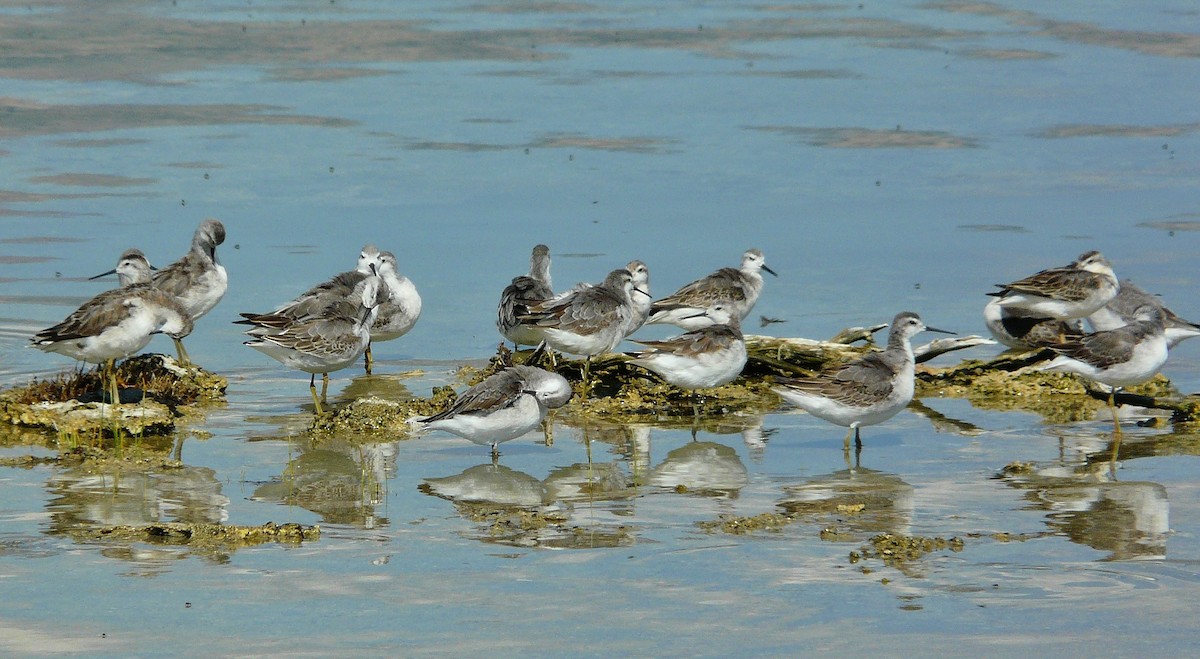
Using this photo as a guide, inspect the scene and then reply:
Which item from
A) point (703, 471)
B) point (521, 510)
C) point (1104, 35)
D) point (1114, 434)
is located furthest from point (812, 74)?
point (521, 510)

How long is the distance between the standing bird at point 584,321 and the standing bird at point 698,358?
116cm

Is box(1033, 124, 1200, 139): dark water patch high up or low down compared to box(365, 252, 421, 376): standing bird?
up

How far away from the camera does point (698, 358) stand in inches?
564

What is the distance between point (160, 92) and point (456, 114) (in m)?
5.87

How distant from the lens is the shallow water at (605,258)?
355 inches

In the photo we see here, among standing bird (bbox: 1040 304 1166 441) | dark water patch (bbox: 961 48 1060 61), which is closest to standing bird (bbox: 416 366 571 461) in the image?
standing bird (bbox: 1040 304 1166 441)

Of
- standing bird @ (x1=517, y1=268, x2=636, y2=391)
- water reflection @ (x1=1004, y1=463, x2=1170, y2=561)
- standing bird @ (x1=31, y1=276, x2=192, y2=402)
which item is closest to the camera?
water reflection @ (x1=1004, y1=463, x2=1170, y2=561)

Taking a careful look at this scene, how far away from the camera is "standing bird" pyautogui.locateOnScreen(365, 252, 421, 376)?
56.8 ft

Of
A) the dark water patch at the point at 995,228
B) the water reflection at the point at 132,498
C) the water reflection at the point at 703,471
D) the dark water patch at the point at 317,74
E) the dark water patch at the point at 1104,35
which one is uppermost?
the dark water patch at the point at 1104,35

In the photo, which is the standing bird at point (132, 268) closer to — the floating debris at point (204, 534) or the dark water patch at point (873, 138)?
the floating debris at point (204, 534)

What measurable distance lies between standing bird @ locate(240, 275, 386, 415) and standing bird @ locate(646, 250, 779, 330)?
388cm

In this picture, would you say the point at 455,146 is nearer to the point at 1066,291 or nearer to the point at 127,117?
the point at 127,117

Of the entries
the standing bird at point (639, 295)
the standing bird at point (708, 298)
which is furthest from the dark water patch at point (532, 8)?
the standing bird at point (639, 295)

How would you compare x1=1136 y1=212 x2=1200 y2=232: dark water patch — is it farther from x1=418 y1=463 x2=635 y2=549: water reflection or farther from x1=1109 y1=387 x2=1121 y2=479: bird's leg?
x1=418 y1=463 x2=635 y2=549: water reflection
